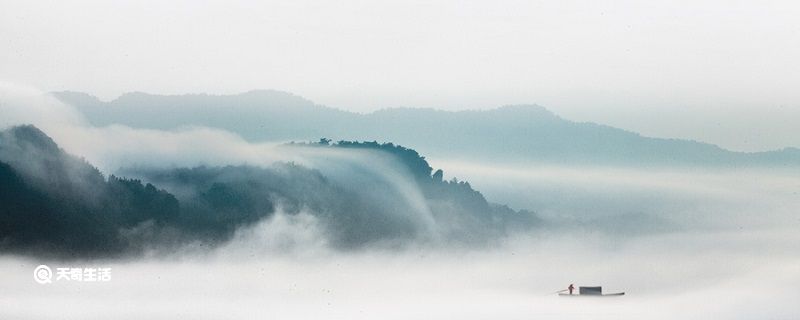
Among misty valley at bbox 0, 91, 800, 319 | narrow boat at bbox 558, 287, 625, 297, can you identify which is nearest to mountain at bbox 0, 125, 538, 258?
misty valley at bbox 0, 91, 800, 319

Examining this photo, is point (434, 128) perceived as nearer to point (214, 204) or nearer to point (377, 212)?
point (377, 212)

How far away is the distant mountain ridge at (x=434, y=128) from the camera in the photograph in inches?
151

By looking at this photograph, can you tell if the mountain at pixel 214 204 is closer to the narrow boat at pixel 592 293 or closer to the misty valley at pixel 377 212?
the misty valley at pixel 377 212

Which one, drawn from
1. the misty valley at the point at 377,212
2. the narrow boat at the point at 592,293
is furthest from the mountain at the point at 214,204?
the narrow boat at the point at 592,293

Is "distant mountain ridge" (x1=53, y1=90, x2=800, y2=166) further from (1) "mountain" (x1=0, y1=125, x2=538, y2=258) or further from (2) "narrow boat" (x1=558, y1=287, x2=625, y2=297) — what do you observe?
(2) "narrow boat" (x1=558, y1=287, x2=625, y2=297)

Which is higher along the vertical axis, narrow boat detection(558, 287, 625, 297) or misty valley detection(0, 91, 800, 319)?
misty valley detection(0, 91, 800, 319)

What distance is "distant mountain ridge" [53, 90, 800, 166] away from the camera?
3.84 metres

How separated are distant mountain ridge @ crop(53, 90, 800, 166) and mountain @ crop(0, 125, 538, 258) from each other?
3.0 inches

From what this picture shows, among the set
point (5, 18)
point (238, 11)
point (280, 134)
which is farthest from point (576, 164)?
point (5, 18)

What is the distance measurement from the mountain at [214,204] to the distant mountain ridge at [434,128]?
0.08 m

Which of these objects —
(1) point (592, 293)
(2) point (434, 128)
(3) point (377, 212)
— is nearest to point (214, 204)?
(3) point (377, 212)

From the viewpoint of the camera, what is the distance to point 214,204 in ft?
12.7

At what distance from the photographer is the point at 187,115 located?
3.87 metres

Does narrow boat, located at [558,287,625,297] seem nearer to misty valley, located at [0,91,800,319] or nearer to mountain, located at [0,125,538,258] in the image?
misty valley, located at [0,91,800,319]
